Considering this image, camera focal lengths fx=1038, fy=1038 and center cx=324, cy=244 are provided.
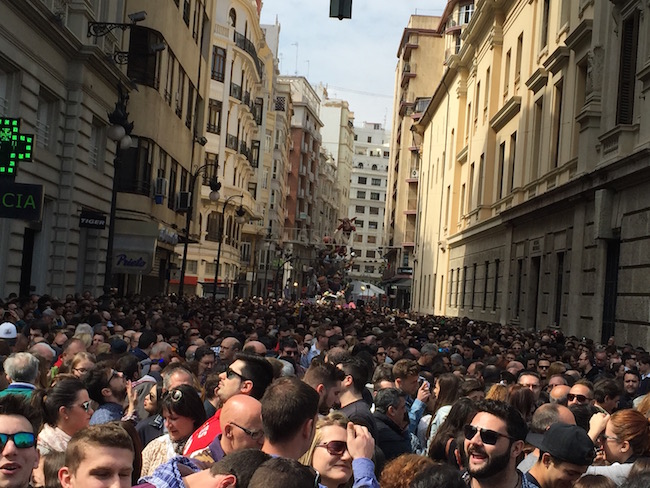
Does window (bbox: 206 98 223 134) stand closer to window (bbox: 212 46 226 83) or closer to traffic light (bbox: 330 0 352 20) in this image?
window (bbox: 212 46 226 83)

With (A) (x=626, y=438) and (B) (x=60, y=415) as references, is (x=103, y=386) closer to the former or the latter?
(B) (x=60, y=415)

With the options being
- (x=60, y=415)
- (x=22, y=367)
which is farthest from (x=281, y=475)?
(x=22, y=367)

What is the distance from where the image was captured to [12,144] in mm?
17078

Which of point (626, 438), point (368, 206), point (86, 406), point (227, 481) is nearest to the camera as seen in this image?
point (227, 481)

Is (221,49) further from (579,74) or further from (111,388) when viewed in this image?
(111,388)

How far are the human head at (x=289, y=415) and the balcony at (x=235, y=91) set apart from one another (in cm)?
6633

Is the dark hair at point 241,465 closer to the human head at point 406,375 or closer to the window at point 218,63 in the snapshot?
the human head at point 406,375

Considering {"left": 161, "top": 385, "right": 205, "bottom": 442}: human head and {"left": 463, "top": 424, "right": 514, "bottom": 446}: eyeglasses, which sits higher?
{"left": 463, "top": 424, "right": 514, "bottom": 446}: eyeglasses

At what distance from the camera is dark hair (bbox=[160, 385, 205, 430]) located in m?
6.54

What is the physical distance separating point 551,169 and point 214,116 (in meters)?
40.9

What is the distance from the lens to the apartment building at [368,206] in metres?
176

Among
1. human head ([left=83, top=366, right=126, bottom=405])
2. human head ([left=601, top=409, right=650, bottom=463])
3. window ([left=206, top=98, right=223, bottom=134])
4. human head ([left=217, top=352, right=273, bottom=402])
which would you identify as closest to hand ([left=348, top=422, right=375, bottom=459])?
human head ([left=217, top=352, right=273, bottom=402])

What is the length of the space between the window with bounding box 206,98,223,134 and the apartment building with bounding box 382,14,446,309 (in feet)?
88.0

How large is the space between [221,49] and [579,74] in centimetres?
4442
